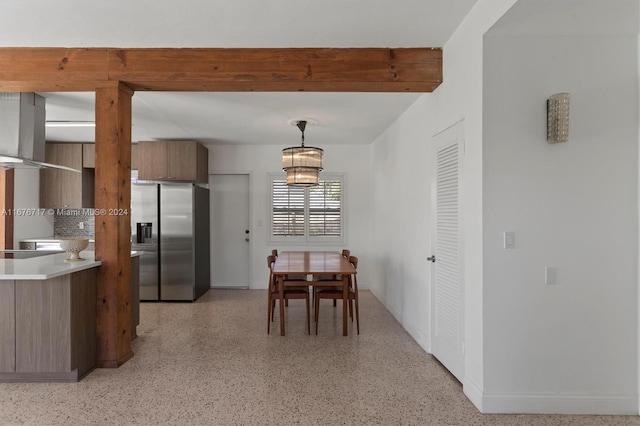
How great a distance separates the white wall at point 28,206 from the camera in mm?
5754

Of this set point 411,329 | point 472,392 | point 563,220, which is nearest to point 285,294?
point 411,329

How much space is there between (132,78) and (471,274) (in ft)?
10.2

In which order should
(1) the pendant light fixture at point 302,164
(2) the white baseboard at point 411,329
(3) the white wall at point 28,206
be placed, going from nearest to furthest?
1. (2) the white baseboard at point 411,329
2. (1) the pendant light fixture at point 302,164
3. (3) the white wall at point 28,206

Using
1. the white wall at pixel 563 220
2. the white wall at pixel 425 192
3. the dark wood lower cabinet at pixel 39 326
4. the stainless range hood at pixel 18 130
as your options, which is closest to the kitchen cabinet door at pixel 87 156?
the stainless range hood at pixel 18 130

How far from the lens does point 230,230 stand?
6.91 meters

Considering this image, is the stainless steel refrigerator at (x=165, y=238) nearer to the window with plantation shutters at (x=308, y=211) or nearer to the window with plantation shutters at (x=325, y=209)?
the window with plantation shutters at (x=308, y=211)

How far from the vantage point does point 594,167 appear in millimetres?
→ 2518

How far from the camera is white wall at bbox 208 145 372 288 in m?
6.81

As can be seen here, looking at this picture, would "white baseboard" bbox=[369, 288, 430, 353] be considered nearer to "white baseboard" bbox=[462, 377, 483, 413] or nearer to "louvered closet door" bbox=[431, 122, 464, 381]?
"louvered closet door" bbox=[431, 122, 464, 381]

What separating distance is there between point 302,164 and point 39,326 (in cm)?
284

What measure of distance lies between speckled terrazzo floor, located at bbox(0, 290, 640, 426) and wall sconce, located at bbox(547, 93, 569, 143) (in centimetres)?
182

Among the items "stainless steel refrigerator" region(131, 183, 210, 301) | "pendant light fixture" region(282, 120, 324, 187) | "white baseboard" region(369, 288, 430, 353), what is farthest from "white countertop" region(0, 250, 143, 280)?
"white baseboard" region(369, 288, 430, 353)

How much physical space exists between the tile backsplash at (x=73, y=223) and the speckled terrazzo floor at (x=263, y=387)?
301 cm

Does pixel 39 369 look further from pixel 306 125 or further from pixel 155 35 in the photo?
pixel 306 125
